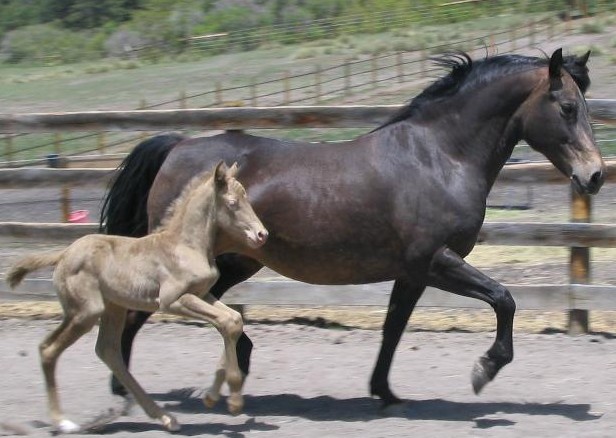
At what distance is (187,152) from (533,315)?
9.43 feet

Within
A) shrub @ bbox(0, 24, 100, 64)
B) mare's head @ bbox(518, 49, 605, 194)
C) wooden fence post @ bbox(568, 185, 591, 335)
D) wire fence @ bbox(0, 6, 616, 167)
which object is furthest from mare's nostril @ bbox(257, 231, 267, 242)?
shrub @ bbox(0, 24, 100, 64)

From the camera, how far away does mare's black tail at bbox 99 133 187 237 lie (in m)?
6.14

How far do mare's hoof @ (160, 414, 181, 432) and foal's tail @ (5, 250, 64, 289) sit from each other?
2.85ft

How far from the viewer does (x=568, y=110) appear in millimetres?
5434

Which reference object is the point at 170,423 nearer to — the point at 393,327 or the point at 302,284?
the point at 393,327

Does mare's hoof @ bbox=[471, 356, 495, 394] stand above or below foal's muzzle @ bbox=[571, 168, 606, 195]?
below

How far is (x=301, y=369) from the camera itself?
649cm

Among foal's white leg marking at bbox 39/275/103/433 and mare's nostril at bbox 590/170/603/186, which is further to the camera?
mare's nostril at bbox 590/170/603/186

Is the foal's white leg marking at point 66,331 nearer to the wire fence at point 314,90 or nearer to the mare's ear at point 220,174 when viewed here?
the mare's ear at point 220,174

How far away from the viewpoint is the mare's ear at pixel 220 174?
16.5 ft

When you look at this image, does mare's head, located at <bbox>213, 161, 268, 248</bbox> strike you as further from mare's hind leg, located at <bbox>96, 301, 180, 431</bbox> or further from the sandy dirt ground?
the sandy dirt ground

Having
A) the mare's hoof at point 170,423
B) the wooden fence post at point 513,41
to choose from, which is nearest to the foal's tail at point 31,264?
the mare's hoof at point 170,423

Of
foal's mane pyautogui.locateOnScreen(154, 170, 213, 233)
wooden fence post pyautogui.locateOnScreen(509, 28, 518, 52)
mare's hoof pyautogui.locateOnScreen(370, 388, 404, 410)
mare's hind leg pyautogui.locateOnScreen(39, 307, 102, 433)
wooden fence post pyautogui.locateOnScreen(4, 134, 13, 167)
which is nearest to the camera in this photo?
mare's hind leg pyautogui.locateOnScreen(39, 307, 102, 433)

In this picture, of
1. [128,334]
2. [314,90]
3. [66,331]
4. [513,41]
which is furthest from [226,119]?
[513,41]
